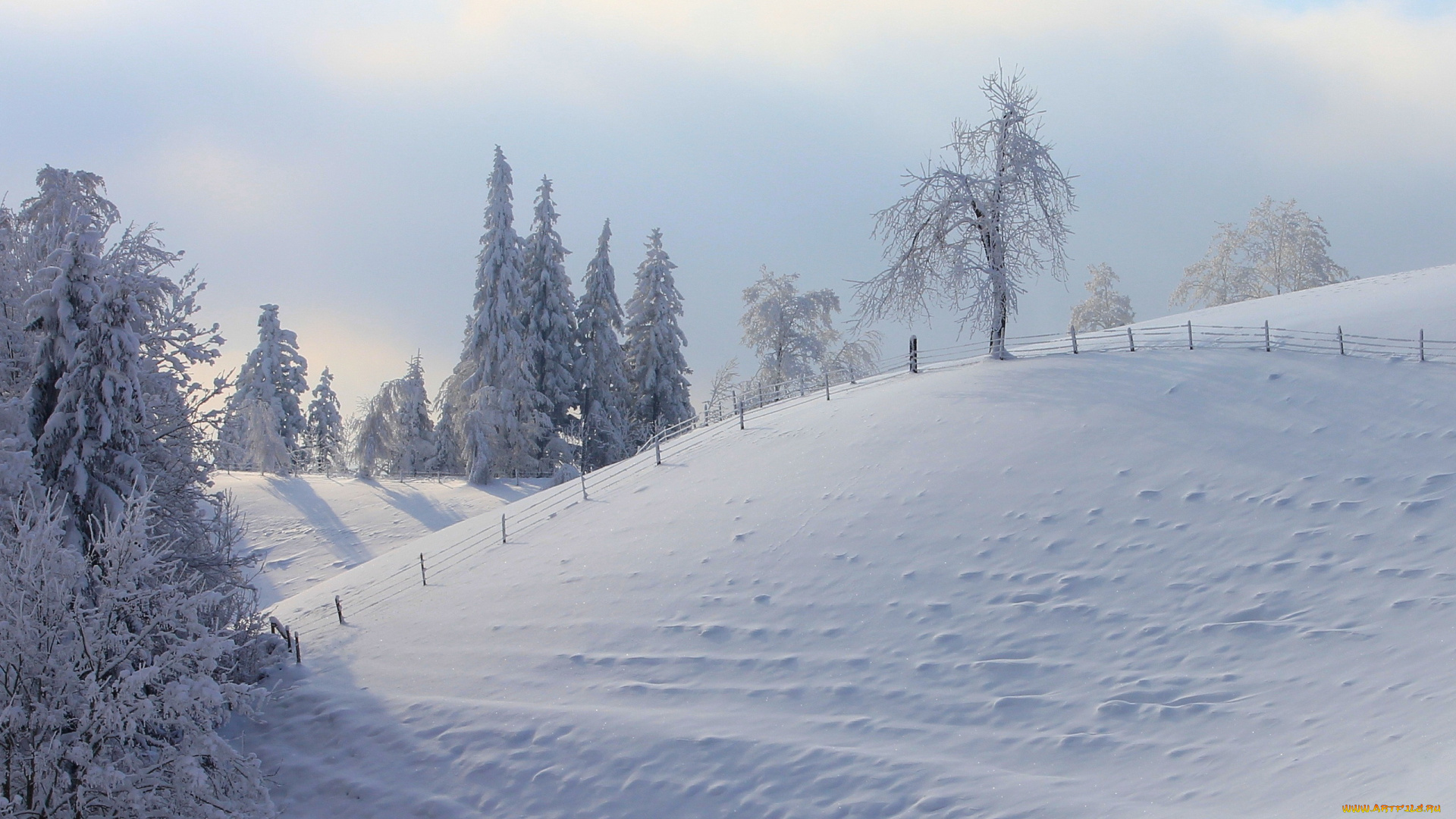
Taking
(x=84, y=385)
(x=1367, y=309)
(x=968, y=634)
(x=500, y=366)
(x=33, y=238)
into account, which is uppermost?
(x=33, y=238)

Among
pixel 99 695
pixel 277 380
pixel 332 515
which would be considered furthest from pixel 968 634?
pixel 277 380

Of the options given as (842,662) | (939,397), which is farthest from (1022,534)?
(939,397)

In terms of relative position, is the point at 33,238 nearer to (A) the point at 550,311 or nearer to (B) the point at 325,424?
(A) the point at 550,311

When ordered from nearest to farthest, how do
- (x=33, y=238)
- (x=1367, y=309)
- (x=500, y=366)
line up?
1. (x=33, y=238)
2. (x=1367, y=309)
3. (x=500, y=366)

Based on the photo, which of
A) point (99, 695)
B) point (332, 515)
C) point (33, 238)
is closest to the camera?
point (99, 695)

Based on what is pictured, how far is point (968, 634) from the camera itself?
16.4 meters

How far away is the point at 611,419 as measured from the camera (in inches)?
2007

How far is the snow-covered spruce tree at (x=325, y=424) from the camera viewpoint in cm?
6300

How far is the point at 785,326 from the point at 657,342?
21.7 ft

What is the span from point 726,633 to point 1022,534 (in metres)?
5.92

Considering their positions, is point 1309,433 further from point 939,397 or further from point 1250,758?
point 1250,758

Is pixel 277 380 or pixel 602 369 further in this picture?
pixel 277 380

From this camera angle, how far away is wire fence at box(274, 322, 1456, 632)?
2419 cm

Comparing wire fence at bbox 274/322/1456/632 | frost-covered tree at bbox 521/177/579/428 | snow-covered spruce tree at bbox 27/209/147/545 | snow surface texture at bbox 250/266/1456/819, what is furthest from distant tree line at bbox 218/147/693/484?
snow-covered spruce tree at bbox 27/209/147/545
